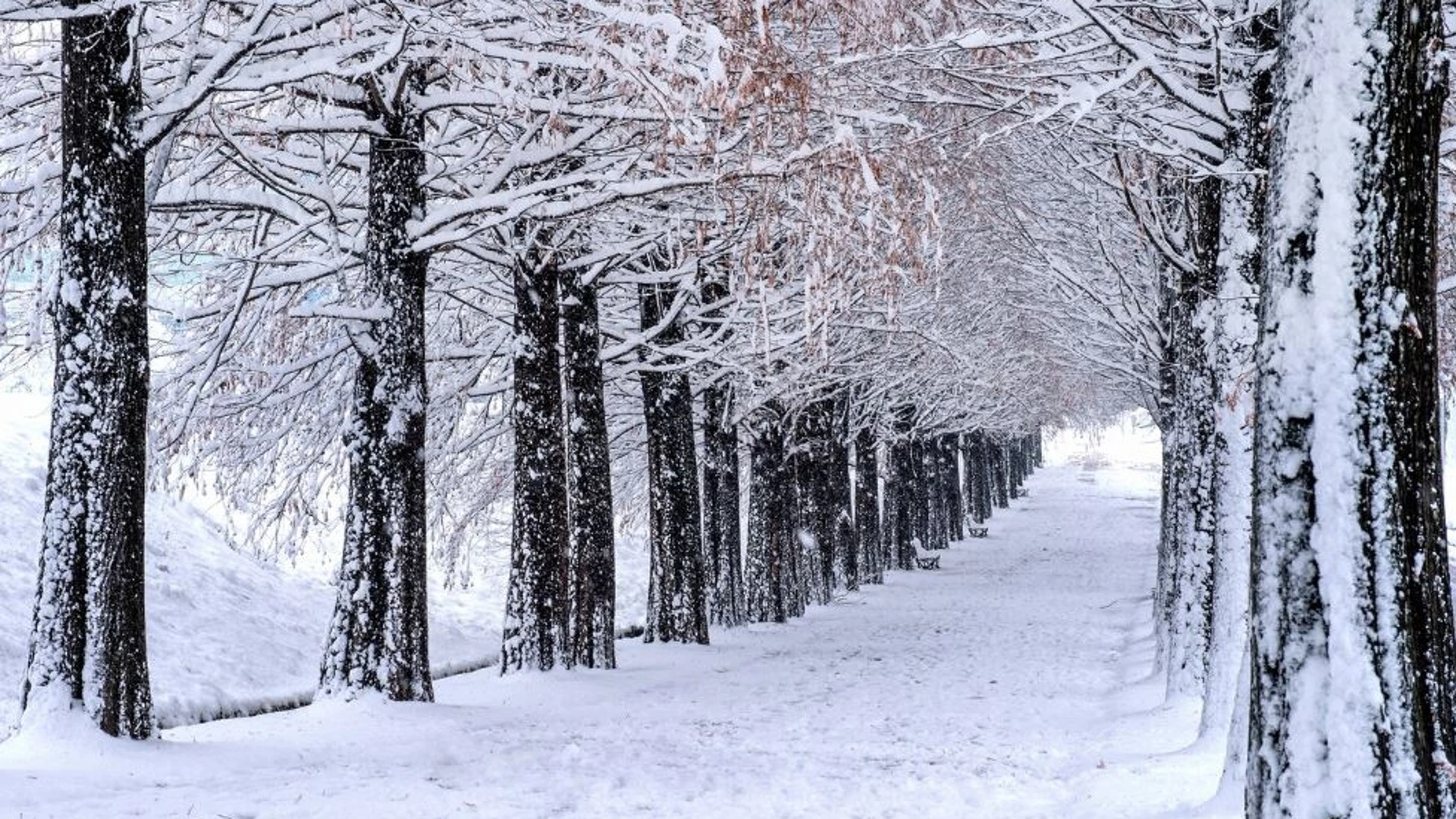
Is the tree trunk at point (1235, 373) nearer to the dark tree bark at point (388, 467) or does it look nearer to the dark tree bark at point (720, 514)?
the dark tree bark at point (388, 467)

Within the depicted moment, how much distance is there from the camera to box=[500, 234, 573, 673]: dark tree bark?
1286 centimetres

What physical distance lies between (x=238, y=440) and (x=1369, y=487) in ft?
41.1

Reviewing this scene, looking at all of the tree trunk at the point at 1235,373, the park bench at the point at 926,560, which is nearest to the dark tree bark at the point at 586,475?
the tree trunk at the point at 1235,373

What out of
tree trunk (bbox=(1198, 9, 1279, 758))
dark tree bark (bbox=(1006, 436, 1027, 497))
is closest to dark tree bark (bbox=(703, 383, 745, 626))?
tree trunk (bbox=(1198, 9, 1279, 758))

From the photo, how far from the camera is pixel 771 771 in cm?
864

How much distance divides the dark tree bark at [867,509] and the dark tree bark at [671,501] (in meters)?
12.8

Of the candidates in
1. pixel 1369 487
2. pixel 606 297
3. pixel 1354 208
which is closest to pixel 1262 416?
pixel 1369 487

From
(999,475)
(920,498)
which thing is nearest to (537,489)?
(920,498)

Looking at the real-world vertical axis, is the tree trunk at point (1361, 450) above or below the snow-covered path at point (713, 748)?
above

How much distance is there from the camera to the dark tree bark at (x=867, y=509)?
2984 cm

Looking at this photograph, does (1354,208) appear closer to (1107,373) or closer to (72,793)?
(72,793)

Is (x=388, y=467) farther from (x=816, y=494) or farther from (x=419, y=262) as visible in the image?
(x=816, y=494)

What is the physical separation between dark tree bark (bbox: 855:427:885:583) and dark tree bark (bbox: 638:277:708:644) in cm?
1278

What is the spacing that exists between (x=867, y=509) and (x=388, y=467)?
21214 mm
